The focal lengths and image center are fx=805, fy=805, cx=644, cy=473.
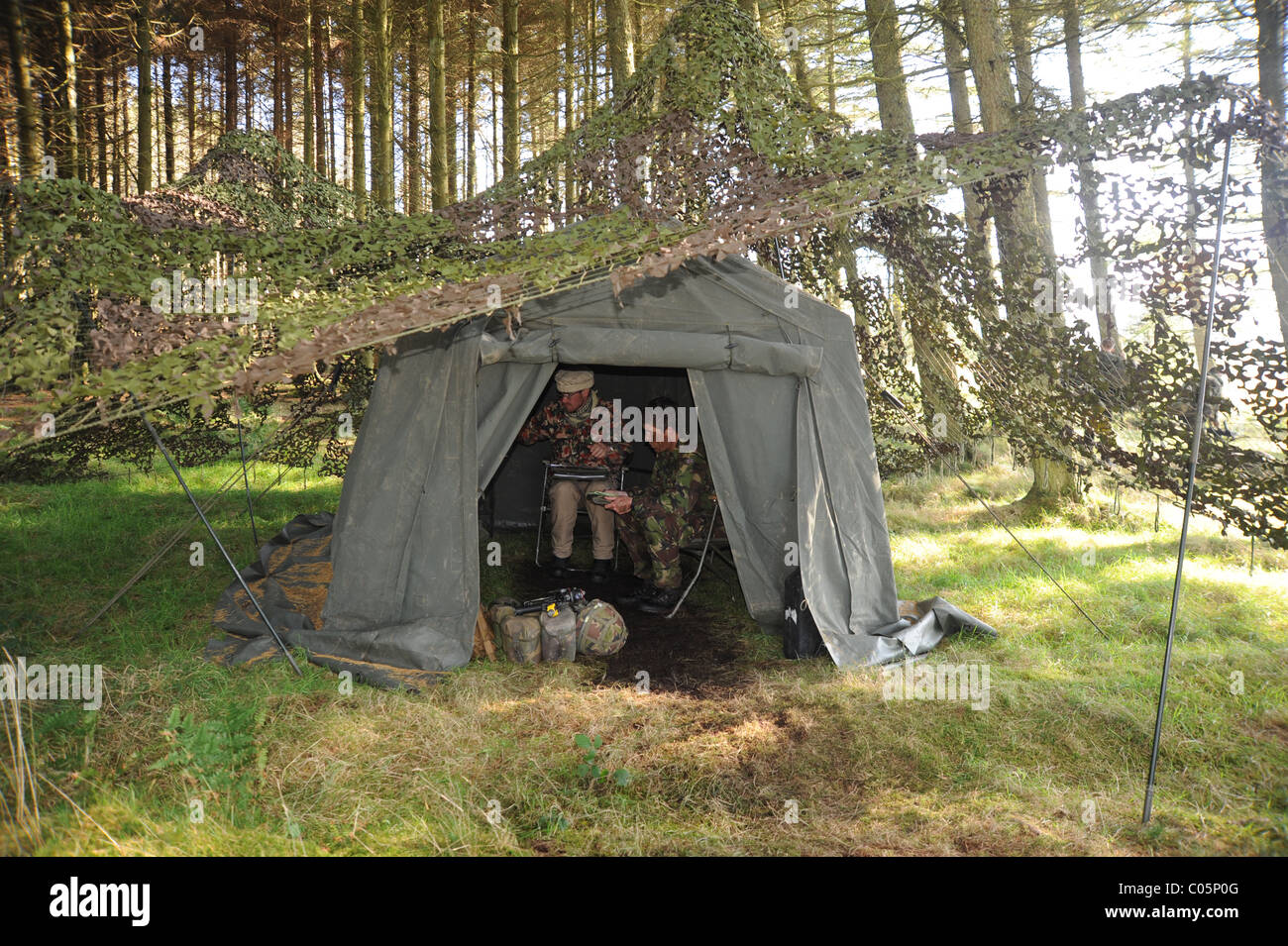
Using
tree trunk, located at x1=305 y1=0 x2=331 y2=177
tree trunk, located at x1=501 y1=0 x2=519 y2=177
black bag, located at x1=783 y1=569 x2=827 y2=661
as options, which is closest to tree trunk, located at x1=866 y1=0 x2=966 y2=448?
black bag, located at x1=783 y1=569 x2=827 y2=661

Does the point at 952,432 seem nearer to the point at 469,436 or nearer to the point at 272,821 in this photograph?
the point at 469,436

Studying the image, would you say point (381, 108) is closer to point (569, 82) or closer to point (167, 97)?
point (569, 82)

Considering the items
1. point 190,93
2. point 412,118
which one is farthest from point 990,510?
point 190,93

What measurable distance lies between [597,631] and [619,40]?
21.6 feet

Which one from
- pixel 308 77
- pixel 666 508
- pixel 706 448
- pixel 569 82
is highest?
pixel 308 77

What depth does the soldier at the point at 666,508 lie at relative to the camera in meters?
5.85

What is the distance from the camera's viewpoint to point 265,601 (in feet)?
16.9

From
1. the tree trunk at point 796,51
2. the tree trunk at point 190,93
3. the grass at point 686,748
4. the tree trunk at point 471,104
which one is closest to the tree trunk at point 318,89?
the tree trunk at point 190,93

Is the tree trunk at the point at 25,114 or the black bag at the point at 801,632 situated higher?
the tree trunk at the point at 25,114

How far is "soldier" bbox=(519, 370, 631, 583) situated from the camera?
21.0 feet

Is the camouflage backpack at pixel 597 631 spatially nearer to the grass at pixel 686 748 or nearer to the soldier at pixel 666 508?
the grass at pixel 686 748

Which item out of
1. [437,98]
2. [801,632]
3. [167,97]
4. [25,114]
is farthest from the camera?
[167,97]

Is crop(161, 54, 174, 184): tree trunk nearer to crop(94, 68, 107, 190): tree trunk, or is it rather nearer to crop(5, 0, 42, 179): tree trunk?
crop(94, 68, 107, 190): tree trunk

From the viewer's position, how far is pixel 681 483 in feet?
19.3
